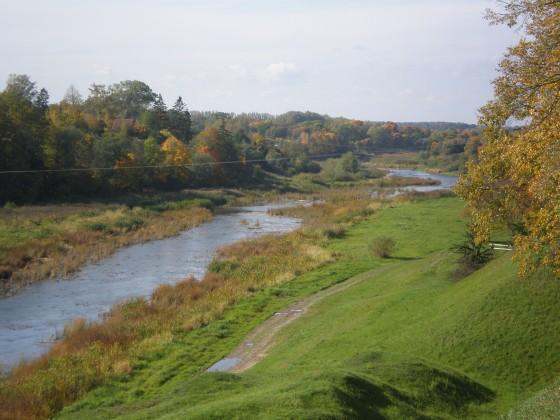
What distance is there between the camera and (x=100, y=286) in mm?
36719

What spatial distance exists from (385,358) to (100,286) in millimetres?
23638

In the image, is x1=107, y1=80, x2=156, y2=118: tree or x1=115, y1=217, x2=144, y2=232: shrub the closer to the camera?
x1=115, y1=217, x2=144, y2=232: shrub

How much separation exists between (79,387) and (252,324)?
30.7 ft

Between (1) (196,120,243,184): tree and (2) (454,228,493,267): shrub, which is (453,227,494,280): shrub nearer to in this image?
(2) (454,228,493,267): shrub

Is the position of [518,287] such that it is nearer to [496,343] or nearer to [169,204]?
[496,343]

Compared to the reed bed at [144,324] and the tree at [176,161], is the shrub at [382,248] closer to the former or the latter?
the reed bed at [144,324]

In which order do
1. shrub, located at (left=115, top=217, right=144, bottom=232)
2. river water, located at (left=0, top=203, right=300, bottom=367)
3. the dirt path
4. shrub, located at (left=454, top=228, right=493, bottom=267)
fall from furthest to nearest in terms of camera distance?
shrub, located at (left=115, top=217, right=144, bottom=232)
shrub, located at (left=454, top=228, right=493, bottom=267)
river water, located at (left=0, top=203, right=300, bottom=367)
the dirt path

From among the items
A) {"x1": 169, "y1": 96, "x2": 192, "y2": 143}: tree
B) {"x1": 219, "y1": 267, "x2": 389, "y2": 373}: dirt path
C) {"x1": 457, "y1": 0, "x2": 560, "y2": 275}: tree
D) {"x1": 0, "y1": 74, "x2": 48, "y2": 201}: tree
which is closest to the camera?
{"x1": 457, "y1": 0, "x2": 560, "y2": 275}: tree

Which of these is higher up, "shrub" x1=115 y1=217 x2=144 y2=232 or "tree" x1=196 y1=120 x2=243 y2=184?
"tree" x1=196 y1=120 x2=243 y2=184

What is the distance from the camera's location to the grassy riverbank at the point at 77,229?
41.0 meters

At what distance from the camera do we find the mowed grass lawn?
1335cm

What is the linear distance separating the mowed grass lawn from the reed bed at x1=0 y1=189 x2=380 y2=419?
978mm

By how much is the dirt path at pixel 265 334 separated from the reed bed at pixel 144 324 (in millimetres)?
2993

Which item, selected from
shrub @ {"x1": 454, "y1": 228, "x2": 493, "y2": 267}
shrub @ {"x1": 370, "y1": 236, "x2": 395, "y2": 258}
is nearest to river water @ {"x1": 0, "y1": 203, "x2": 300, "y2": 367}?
shrub @ {"x1": 370, "y1": 236, "x2": 395, "y2": 258}
